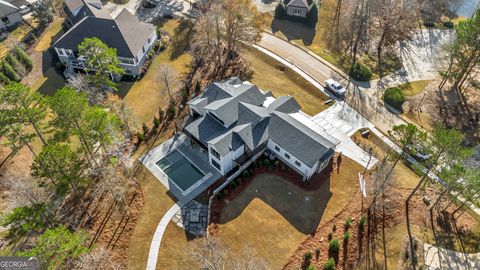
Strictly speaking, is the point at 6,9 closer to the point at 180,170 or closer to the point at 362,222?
the point at 180,170

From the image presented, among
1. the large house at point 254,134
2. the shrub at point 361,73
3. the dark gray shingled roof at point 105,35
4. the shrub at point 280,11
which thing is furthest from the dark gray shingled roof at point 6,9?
the shrub at point 361,73

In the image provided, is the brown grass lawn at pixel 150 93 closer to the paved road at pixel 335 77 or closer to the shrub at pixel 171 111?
the shrub at pixel 171 111

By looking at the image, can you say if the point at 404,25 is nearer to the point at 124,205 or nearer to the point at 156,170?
the point at 156,170

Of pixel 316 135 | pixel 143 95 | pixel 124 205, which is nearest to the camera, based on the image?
pixel 124 205

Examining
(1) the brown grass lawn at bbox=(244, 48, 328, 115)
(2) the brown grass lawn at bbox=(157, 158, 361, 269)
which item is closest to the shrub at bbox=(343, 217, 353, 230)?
(2) the brown grass lawn at bbox=(157, 158, 361, 269)

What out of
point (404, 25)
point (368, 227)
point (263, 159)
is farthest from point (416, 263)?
point (404, 25)

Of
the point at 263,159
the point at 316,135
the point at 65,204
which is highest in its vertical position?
the point at 316,135
